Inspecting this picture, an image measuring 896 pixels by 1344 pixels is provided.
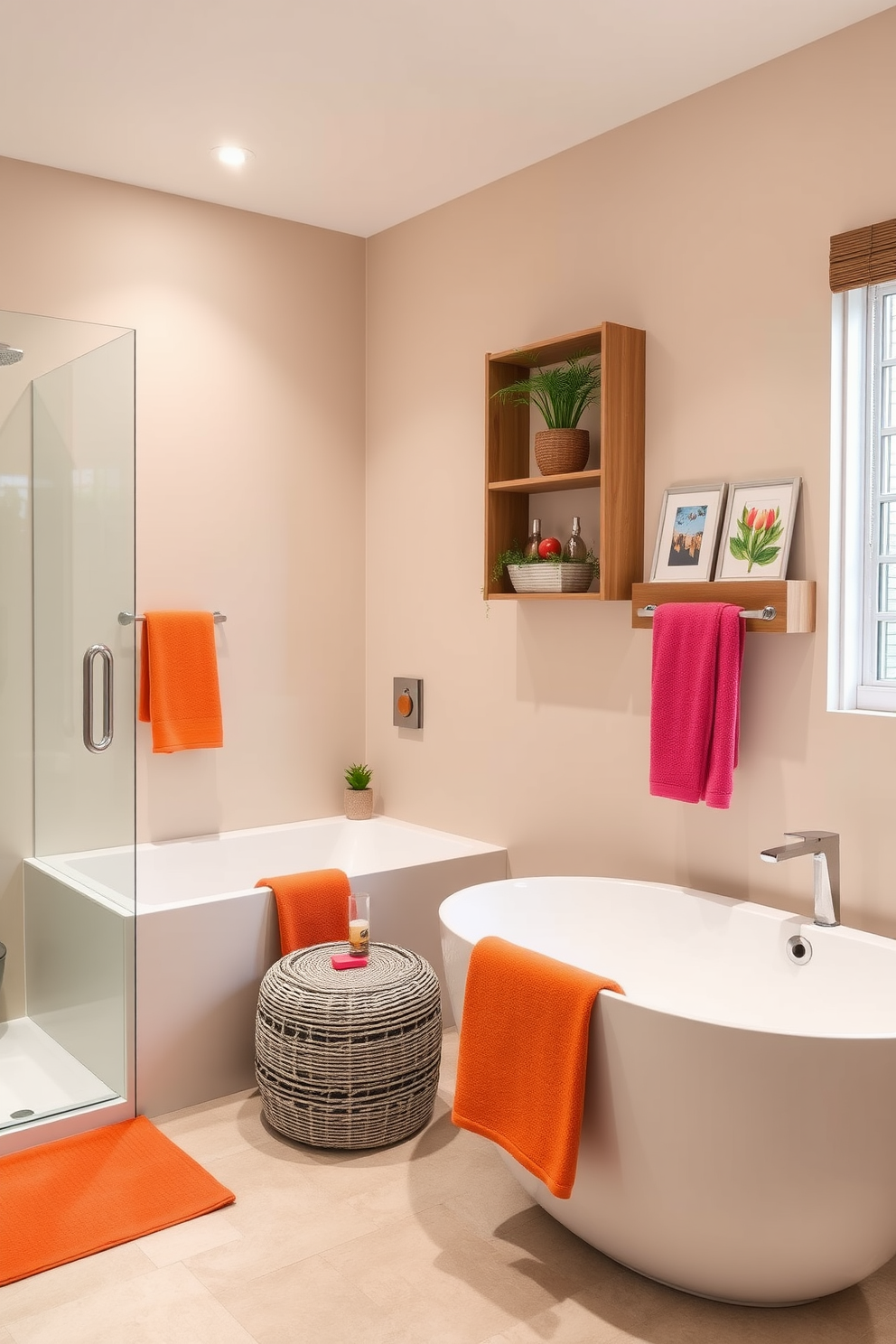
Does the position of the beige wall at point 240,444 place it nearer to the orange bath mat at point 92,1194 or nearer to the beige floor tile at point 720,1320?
the orange bath mat at point 92,1194

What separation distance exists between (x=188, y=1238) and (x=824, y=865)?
158 cm

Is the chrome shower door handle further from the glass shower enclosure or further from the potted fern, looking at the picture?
the potted fern

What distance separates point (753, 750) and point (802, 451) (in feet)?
2.43

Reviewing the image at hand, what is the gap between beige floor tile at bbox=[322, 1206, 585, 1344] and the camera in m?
2.06

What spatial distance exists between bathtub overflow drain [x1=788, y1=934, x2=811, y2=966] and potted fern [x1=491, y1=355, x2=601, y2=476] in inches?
54.0

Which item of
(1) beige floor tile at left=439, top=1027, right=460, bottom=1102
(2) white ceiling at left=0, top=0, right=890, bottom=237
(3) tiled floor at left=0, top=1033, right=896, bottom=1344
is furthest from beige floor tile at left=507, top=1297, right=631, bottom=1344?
(2) white ceiling at left=0, top=0, right=890, bottom=237

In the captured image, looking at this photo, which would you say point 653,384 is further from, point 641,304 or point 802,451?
point 802,451

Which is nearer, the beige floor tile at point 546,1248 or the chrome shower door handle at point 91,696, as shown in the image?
the beige floor tile at point 546,1248

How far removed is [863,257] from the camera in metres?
2.50

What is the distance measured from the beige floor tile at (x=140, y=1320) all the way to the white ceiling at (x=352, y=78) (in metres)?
2.65

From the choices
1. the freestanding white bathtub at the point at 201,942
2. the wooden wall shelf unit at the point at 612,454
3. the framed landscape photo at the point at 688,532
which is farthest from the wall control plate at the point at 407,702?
the framed landscape photo at the point at 688,532

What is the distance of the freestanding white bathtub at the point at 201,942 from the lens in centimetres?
288

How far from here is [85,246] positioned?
11.1ft

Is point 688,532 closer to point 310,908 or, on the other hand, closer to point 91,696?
point 310,908
